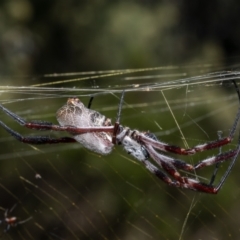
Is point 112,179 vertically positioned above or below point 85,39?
below

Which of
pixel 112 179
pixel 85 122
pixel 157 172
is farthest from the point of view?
pixel 112 179

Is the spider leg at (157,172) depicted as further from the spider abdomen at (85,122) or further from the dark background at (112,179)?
the dark background at (112,179)

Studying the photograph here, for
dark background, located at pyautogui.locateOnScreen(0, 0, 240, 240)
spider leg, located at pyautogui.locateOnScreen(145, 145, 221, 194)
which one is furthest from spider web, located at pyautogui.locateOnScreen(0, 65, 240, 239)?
spider leg, located at pyautogui.locateOnScreen(145, 145, 221, 194)

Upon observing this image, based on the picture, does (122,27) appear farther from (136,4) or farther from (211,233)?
(211,233)

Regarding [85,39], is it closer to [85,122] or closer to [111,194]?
[111,194]

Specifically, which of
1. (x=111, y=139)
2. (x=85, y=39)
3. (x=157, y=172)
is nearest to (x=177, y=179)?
(x=157, y=172)

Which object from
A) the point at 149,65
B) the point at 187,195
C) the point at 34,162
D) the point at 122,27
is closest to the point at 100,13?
the point at 122,27

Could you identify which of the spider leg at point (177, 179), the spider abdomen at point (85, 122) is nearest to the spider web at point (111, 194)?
the spider leg at point (177, 179)

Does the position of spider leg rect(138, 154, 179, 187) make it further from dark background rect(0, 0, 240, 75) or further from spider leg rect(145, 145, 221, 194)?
dark background rect(0, 0, 240, 75)
